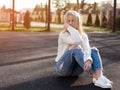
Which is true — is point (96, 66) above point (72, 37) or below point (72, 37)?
below

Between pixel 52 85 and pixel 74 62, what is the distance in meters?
0.55

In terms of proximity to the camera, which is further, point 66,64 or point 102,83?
point 66,64

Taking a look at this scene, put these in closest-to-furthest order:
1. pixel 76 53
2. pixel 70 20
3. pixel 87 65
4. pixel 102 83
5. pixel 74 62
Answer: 1. pixel 87 65
2. pixel 102 83
3. pixel 76 53
4. pixel 70 20
5. pixel 74 62

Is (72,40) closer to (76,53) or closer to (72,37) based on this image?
(72,37)

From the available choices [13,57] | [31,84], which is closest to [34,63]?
[13,57]

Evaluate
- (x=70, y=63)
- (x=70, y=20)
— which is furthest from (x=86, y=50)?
(x=70, y=20)

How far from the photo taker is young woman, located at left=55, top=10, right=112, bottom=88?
5.66 metres

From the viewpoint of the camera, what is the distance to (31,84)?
237 inches

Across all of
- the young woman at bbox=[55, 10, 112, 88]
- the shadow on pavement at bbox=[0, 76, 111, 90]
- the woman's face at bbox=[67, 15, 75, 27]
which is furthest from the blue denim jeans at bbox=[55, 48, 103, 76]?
the woman's face at bbox=[67, 15, 75, 27]

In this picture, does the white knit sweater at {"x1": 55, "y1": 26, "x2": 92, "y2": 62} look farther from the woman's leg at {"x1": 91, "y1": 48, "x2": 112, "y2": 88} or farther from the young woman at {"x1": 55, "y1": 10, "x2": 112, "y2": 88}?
the woman's leg at {"x1": 91, "y1": 48, "x2": 112, "y2": 88}

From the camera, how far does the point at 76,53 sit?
5.88 m

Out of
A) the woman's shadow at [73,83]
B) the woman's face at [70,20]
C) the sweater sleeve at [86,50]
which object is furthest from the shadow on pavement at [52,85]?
the woman's face at [70,20]

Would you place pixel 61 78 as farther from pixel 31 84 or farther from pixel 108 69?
pixel 108 69

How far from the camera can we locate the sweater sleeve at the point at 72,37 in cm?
593
